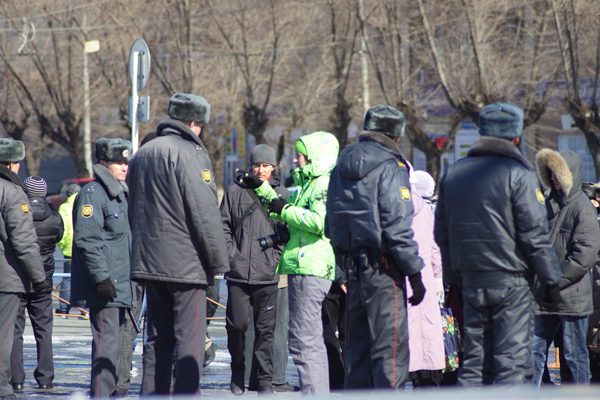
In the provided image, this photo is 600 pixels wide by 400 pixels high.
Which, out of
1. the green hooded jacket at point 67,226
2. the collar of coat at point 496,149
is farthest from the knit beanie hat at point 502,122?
the green hooded jacket at point 67,226

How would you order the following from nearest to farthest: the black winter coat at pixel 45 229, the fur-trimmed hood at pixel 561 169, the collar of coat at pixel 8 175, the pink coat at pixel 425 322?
the pink coat at pixel 425 322 < the fur-trimmed hood at pixel 561 169 < the collar of coat at pixel 8 175 < the black winter coat at pixel 45 229

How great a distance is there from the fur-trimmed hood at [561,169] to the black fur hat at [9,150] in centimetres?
394

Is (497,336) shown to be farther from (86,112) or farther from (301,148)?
(86,112)

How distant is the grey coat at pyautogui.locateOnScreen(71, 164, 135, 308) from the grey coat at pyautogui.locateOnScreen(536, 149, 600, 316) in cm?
291

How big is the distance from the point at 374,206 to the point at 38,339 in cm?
358

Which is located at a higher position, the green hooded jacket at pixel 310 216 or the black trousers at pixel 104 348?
the green hooded jacket at pixel 310 216

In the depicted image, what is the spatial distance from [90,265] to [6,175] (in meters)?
1.12

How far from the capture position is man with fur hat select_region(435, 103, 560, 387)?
4.01m

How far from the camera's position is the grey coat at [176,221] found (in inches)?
167

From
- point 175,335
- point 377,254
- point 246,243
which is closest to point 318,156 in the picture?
point 377,254

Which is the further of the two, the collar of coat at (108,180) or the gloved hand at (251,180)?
the collar of coat at (108,180)

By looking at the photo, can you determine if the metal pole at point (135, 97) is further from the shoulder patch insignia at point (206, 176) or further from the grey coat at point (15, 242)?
the shoulder patch insignia at point (206, 176)

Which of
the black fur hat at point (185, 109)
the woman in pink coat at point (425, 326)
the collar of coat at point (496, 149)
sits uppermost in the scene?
the black fur hat at point (185, 109)

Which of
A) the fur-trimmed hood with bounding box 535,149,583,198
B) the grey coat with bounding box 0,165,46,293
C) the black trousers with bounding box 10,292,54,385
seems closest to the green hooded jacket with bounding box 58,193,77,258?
the black trousers with bounding box 10,292,54,385
